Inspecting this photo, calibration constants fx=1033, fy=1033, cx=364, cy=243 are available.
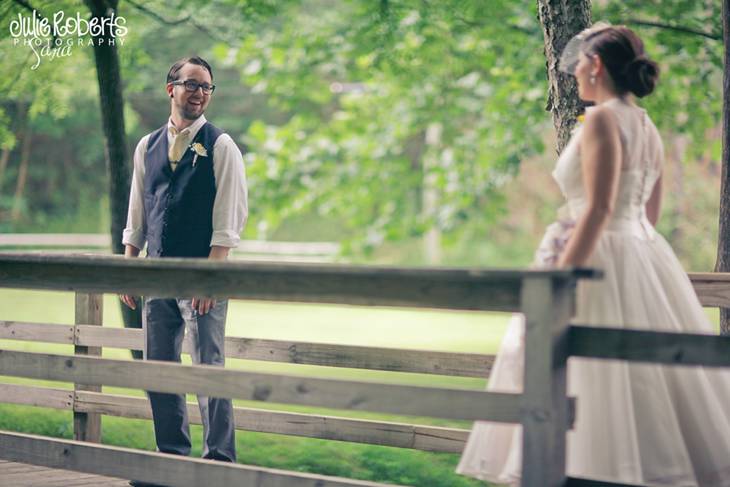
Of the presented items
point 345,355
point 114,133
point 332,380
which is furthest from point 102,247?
point 332,380

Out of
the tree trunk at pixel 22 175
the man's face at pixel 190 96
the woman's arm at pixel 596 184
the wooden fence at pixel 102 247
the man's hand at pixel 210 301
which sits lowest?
the man's hand at pixel 210 301

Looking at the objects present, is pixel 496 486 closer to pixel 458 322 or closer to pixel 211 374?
pixel 211 374

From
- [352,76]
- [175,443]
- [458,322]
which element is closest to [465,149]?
[352,76]

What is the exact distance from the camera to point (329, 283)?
10.6 feet

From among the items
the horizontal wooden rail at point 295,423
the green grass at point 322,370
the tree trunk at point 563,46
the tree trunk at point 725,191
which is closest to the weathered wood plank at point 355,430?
the horizontal wooden rail at point 295,423

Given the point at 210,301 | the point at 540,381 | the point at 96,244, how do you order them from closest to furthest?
the point at 540,381 → the point at 210,301 → the point at 96,244

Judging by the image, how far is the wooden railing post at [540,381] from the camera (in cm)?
296

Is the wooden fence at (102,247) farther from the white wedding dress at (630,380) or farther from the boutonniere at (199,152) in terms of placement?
the white wedding dress at (630,380)

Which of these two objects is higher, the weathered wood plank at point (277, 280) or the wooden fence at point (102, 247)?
the wooden fence at point (102, 247)

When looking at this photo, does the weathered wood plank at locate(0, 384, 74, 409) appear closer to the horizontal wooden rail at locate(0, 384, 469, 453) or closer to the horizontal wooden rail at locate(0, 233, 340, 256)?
the horizontal wooden rail at locate(0, 384, 469, 453)

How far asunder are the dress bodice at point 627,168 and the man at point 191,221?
4.93 ft

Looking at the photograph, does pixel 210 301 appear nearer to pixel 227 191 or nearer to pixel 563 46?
pixel 227 191

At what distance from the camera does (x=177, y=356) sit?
15.0 feet

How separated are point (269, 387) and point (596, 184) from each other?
1229mm
